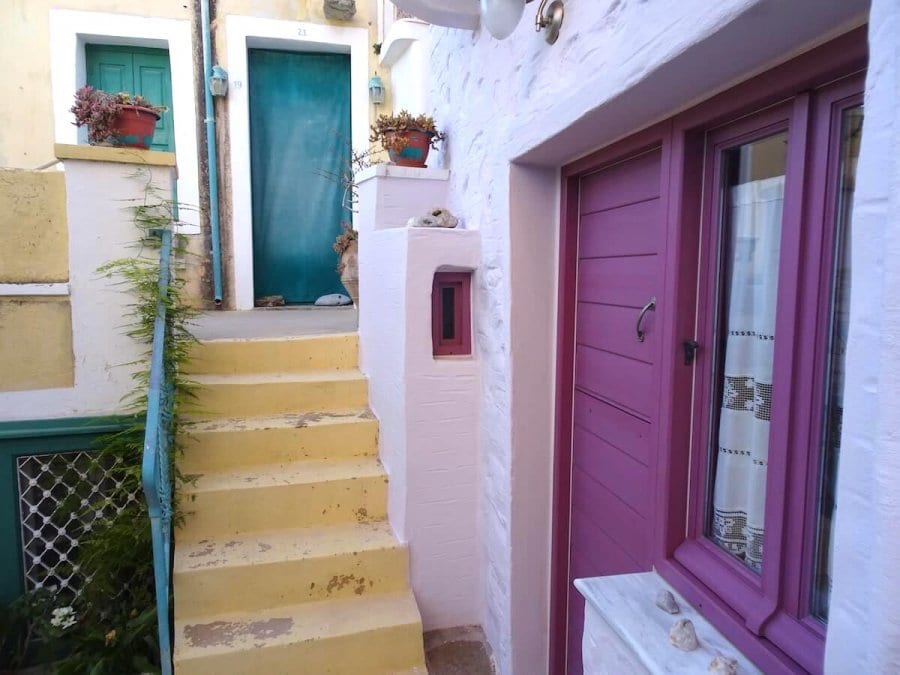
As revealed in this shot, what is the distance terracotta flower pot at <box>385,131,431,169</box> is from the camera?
11.2ft

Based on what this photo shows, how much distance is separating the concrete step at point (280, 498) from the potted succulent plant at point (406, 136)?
5.48 ft

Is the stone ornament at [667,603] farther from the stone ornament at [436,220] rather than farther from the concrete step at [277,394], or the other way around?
the concrete step at [277,394]

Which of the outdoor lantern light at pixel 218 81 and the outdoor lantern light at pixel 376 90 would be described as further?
the outdoor lantern light at pixel 376 90

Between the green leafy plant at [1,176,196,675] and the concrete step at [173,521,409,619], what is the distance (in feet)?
0.97

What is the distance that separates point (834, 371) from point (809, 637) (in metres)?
0.58

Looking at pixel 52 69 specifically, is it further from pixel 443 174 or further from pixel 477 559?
pixel 477 559

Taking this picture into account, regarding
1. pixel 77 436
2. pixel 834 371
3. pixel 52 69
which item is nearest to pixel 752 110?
pixel 834 371

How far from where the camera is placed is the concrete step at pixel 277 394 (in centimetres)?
338

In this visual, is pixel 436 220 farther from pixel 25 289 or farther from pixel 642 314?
pixel 25 289

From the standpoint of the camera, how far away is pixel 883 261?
973 millimetres

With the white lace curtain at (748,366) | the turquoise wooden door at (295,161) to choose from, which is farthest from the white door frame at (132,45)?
the white lace curtain at (748,366)

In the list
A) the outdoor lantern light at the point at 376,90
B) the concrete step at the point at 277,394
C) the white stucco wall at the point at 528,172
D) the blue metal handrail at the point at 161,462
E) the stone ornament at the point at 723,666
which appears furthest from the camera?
the outdoor lantern light at the point at 376,90

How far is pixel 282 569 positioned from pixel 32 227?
2066 mm

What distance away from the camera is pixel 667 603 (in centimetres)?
167
